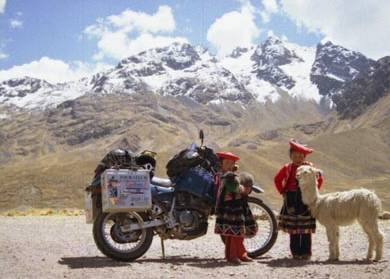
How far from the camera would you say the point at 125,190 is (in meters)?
9.52

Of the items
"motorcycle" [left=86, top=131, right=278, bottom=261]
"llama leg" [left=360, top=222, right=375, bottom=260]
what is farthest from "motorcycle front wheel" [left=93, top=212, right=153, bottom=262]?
"llama leg" [left=360, top=222, right=375, bottom=260]

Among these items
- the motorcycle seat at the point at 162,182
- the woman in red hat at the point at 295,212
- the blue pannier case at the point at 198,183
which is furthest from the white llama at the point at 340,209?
the motorcycle seat at the point at 162,182

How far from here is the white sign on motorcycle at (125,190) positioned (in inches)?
370

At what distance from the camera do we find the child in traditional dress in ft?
31.3

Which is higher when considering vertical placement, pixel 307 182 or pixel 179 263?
pixel 307 182

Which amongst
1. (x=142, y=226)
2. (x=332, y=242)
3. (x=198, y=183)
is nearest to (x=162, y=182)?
(x=198, y=183)

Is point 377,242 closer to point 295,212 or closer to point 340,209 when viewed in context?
point 340,209

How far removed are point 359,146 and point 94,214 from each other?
485ft

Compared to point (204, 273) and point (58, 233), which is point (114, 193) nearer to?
point (204, 273)

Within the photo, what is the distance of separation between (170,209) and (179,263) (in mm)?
898

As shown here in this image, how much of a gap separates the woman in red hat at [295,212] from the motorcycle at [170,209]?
1.30 feet

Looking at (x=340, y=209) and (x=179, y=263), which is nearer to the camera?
(x=340, y=209)

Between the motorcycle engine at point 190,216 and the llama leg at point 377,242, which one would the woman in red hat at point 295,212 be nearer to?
the llama leg at point 377,242

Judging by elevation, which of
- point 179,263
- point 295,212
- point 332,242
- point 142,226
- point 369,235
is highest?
point 295,212
